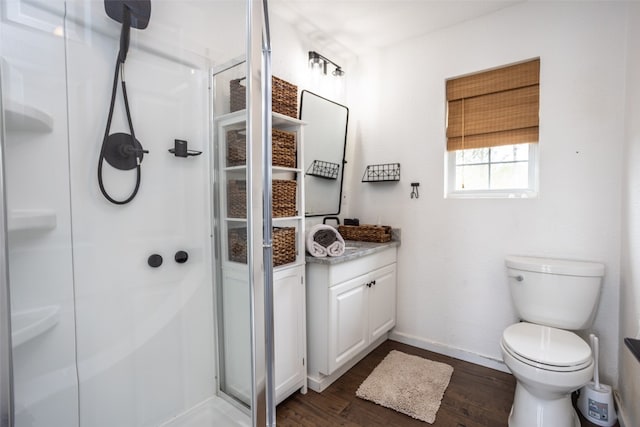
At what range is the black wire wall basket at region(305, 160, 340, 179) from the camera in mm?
2238

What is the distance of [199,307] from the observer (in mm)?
1445

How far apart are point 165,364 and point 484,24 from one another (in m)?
2.78

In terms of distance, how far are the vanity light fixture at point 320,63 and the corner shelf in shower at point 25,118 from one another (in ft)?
5.56

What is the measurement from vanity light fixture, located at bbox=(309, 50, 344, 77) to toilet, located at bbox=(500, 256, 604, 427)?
1.86 m

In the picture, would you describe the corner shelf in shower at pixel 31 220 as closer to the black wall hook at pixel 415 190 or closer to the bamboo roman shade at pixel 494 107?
the black wall hook at pixel 415 190

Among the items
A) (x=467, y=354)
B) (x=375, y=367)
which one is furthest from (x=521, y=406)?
(x=375, y=367)

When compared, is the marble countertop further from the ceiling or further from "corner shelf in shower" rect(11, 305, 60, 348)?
the ceiling

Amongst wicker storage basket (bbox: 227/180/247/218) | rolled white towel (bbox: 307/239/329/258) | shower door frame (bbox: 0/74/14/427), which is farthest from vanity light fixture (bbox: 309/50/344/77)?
shower door frame (bbox: 0/74/14/427)

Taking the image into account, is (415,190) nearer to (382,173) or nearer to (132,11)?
(382,173)

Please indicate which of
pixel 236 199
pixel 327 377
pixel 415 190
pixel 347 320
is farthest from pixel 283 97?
pixel 327 377

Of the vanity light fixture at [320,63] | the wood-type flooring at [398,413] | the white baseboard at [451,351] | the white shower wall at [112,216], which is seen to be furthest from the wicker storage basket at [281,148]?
the white baseboard at [451,351]

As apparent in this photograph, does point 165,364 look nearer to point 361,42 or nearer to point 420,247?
point 420,247

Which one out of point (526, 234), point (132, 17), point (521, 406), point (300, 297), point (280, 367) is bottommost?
point (521, 406)

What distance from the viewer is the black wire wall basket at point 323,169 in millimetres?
2238
